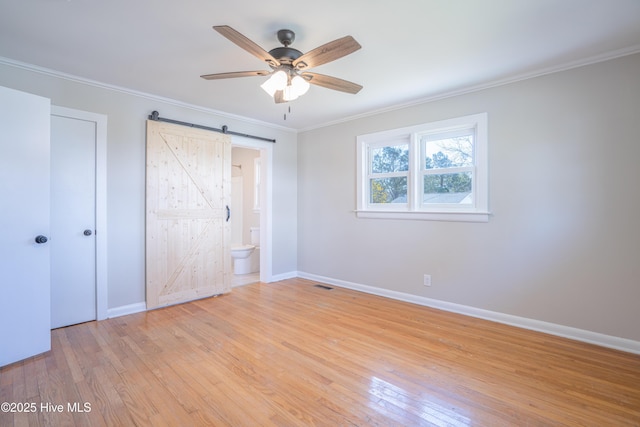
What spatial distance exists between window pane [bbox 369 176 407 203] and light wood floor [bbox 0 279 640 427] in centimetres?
161

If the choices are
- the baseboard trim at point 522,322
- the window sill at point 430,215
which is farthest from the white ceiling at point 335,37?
the baseboard trim at point 522,322

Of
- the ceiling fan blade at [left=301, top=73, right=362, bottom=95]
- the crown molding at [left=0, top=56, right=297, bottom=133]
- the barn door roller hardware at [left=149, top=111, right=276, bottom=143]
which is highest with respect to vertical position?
the crown molding at [left=0, top=56, right=297, bottom=133]

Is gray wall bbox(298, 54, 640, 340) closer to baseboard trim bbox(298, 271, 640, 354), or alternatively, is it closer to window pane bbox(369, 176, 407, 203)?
baseboard trim bbox(298, 271, 640, 354)

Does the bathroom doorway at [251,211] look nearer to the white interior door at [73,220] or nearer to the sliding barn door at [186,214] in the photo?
the sliding barn door at [186,214]

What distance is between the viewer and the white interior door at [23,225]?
7.50 ft

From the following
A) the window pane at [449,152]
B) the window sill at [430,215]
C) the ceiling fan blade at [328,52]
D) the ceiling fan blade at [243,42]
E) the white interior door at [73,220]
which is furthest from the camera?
the window pane at [449,152]

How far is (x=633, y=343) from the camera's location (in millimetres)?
2527

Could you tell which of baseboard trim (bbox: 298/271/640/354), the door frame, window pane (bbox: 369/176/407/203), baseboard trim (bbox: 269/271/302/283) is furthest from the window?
the door frame

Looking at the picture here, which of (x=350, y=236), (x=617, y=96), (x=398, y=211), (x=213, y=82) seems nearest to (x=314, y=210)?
(x=350, y=236)

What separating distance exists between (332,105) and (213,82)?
1.50 metres

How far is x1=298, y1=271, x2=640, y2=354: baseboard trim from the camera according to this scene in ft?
8.48

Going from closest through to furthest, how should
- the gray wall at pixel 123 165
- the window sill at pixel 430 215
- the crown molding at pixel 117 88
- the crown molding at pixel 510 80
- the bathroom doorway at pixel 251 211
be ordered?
the crown molding at pixel 510 80 → the crown molding at pixel 117 88 → the gray wall at pixel 123 165 → the window sill at pixel 430 215 → the bathroom doorway at pixel 251 211

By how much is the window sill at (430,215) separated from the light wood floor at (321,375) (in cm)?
112

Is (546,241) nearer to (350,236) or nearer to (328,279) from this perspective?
(350,236)
